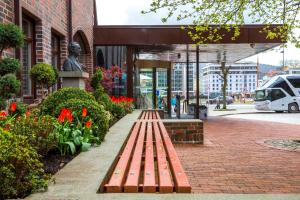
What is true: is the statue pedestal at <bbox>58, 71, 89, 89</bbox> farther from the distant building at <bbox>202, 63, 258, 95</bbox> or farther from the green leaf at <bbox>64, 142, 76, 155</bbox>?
the distant building at <bbox>202, 63, 258, 95</bbox>

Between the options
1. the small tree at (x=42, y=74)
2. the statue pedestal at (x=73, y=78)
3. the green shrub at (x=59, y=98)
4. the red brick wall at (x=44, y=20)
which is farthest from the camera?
the red brick wall at (x=44, y=20)

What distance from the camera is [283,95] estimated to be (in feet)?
119

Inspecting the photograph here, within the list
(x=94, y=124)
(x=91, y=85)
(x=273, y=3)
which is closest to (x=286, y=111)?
(x=91, y=85)

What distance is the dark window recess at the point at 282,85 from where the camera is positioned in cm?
3631

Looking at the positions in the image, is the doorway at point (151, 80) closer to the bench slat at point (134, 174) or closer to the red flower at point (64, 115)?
the red flower at point (64, 115)

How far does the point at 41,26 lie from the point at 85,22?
18.8 ft

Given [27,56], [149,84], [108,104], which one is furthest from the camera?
[149,84]

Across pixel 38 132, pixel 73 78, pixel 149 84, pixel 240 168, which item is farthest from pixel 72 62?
pixel 149 84

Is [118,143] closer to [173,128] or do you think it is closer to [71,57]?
[71,57]

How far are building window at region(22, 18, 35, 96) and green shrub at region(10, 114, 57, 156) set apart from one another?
546 centimetres

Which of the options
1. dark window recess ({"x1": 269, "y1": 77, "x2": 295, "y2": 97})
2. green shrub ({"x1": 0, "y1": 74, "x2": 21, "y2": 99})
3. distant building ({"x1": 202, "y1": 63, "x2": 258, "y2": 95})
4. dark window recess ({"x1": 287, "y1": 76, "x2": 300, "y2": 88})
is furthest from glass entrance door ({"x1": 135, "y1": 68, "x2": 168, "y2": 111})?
distant building ({"x1": 202, "y1": 63, "x2": 258, "y2": 95})

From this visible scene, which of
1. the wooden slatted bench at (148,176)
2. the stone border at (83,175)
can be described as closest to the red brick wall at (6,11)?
the stone border at (83,175)

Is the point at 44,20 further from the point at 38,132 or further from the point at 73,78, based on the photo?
the point at 38,132

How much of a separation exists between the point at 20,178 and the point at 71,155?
2039mm
